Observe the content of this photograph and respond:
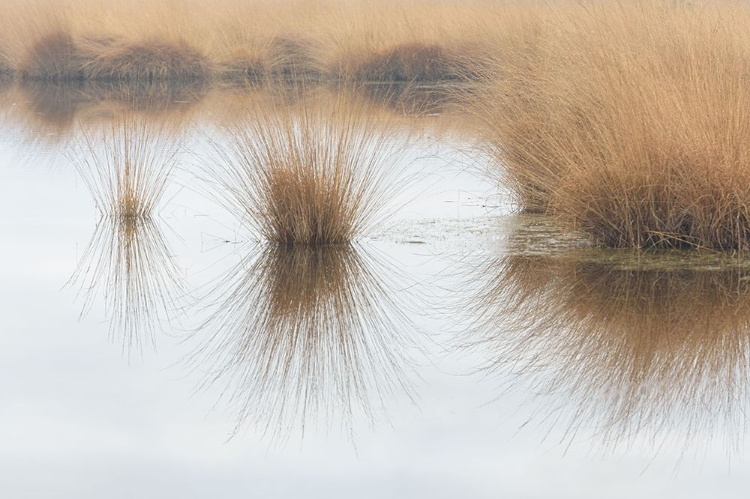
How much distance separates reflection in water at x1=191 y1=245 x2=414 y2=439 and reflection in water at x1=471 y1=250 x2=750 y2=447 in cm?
40

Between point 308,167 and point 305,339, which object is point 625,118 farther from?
point 305,339

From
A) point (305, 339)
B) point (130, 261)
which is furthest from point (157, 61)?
point (305, 339)

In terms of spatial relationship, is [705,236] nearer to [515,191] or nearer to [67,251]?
[515,191]

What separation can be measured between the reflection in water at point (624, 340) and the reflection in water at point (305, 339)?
0.40 metres

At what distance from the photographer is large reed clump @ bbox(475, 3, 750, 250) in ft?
17.0

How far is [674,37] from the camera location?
19.3 ft

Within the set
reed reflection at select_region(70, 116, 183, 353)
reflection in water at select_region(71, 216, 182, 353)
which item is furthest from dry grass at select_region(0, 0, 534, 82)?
reflection in water at select_region(71, 216, 182, 353)

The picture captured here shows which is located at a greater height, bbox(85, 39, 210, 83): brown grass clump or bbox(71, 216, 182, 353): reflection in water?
bbox(85, 39, 210, 83): brown grass clump

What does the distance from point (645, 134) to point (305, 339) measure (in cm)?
206

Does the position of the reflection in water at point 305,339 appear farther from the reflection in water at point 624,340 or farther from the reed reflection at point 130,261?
the reflection in water at point 624,340

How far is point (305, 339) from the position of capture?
13.7ft

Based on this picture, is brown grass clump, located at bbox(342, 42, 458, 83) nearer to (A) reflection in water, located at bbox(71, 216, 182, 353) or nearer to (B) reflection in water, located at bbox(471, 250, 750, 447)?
(A) reflection in water, located at bbox(71, 216, 182, 353)

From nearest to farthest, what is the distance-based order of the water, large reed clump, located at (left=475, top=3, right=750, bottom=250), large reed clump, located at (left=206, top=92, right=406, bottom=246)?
the water → large reed clump, located at (left=475, top=3, right=750, bottom=250) → large reed clump, located at (left=206, top=92, right=406, bottom=246)

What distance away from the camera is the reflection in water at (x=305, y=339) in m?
3.53
